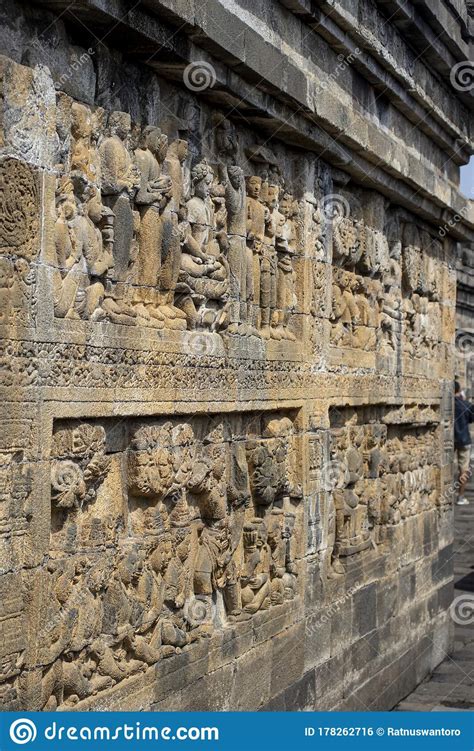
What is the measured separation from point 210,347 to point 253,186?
1134 millimetres

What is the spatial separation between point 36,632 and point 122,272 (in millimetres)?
1589

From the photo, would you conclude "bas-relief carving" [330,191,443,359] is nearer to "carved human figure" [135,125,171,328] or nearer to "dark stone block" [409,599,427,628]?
"dark stone block" [409,599,427,628]

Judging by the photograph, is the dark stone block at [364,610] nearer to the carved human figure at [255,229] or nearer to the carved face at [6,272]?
the carved human figure at [255,229]

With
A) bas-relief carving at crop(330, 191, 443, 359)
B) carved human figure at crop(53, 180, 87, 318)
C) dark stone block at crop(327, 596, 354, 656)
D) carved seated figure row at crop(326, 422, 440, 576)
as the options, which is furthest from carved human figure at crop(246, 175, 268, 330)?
dark stone block at crop(327, 596, 354, 656)

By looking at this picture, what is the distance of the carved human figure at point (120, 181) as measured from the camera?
16.4 ft

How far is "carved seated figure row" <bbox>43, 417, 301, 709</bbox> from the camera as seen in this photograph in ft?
15.7

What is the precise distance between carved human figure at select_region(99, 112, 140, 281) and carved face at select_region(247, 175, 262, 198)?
1.47 m

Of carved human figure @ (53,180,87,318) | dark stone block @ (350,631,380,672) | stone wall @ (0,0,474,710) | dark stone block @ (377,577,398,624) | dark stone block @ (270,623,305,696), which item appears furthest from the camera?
dark stone block @ (377,577,398,624)

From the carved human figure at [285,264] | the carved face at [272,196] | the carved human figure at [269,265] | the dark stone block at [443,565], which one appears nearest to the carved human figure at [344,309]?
the carved human figure at [285,264]

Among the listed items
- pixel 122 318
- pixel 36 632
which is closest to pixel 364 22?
pixel 122 318

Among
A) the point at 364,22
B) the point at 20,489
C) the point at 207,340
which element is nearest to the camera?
the point at 20,489

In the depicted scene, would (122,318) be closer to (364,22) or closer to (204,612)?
(204,612)

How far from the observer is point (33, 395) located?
14.5ft

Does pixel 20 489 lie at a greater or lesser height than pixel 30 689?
greater
